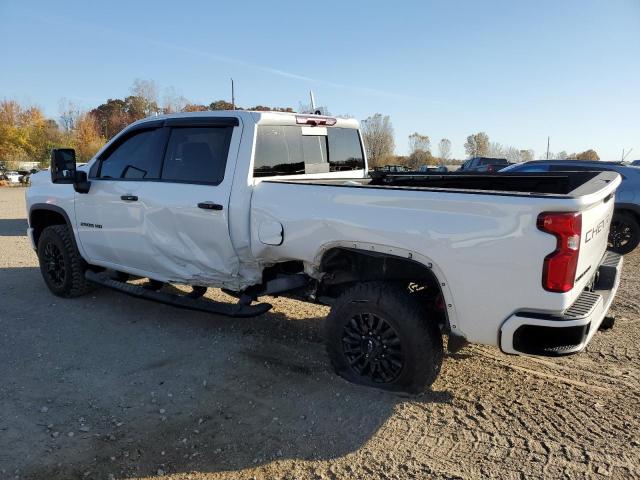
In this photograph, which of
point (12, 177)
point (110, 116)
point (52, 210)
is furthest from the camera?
point (110, 116)

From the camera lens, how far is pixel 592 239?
3.06 meters

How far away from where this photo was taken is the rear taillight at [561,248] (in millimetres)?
2600

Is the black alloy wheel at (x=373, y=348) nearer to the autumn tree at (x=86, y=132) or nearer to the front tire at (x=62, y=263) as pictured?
the front tire at (x=62, y=263)

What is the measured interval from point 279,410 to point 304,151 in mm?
2426

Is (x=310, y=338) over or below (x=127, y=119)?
below

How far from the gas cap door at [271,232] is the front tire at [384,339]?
0.66m

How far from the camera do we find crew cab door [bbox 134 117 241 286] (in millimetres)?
4020

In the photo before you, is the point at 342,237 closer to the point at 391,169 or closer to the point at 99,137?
the point at 391,169

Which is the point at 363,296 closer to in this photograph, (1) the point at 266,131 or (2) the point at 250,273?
(2) the point at 250,273

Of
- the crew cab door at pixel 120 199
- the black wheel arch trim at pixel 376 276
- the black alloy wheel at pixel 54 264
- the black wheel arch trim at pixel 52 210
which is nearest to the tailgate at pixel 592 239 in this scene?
the black wheel arch trim at pixel 376 276

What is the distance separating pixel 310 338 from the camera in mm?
4625

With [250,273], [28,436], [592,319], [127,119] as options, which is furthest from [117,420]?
[127,119]

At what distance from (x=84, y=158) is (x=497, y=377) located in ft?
187

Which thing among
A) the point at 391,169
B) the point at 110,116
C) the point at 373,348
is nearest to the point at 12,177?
the point at 391,169
